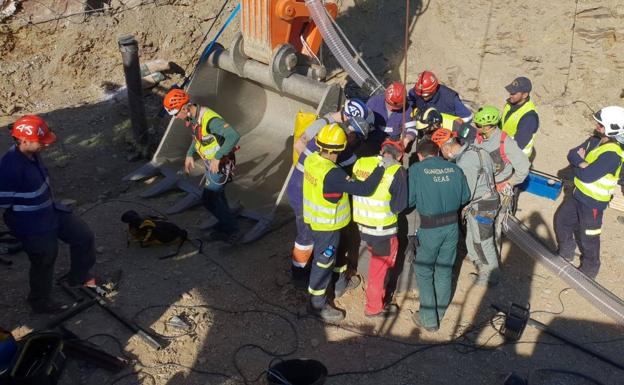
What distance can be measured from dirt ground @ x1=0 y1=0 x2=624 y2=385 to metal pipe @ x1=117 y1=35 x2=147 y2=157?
1.30ft

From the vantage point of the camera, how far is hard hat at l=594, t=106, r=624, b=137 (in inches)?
210

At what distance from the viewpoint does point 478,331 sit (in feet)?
16.9

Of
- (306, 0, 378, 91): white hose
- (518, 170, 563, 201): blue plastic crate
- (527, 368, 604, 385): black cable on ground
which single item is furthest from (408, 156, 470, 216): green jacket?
(518, 170, 563, 201): blue plastic crate

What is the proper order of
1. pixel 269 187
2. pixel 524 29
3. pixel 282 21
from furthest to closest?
pixel 524 29, pixel 269 187, pixel 282 21

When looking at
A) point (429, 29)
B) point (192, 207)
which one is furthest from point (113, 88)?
point (429, 29)

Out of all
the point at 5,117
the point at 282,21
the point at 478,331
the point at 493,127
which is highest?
the point at 282,21

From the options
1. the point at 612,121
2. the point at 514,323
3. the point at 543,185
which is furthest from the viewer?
the point at 543,185

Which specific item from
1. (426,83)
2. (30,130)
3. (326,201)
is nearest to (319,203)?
(326,201)

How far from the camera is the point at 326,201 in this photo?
15.7 feet

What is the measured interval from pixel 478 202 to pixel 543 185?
7.66 feet

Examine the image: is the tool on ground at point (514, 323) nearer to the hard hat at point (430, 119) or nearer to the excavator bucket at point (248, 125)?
the hard hat at point (430, 119)

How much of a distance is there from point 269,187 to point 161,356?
3.14m

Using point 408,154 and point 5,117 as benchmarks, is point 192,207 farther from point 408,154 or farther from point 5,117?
point 5,117

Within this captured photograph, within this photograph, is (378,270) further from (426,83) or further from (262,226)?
(426,83)
